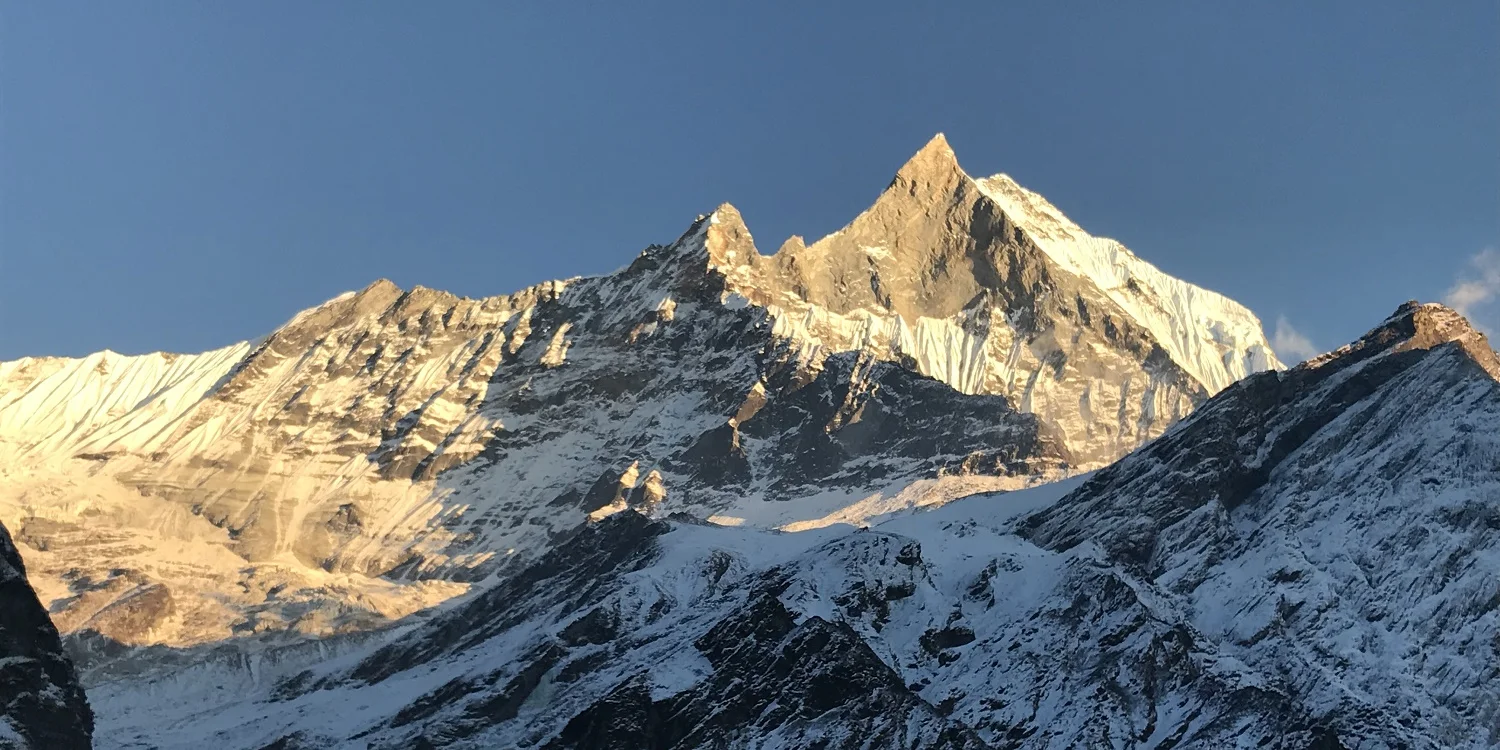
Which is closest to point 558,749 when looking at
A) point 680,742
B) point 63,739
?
point 680,742

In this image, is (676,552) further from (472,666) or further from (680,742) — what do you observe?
(680,742)

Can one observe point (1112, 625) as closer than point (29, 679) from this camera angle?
No

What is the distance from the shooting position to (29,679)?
117 metres

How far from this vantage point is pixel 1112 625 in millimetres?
151000

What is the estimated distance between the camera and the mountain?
142 meters

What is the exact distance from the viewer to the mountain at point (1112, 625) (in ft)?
468

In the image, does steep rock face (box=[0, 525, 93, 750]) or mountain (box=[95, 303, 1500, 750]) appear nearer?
steep rock face (box=[0, 525, 93, 750])

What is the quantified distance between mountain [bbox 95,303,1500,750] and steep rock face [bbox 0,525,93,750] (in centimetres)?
3709

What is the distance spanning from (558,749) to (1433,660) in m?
55.7

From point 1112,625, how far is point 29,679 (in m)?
68.6

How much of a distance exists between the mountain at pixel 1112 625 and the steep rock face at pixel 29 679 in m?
37.1

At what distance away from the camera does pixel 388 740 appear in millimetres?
169875

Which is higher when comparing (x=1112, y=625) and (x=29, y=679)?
(x=29, y=679)

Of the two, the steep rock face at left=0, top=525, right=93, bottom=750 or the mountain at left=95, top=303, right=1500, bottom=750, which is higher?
the steep rock face at left=0, top=525, right=93, bottom=750
